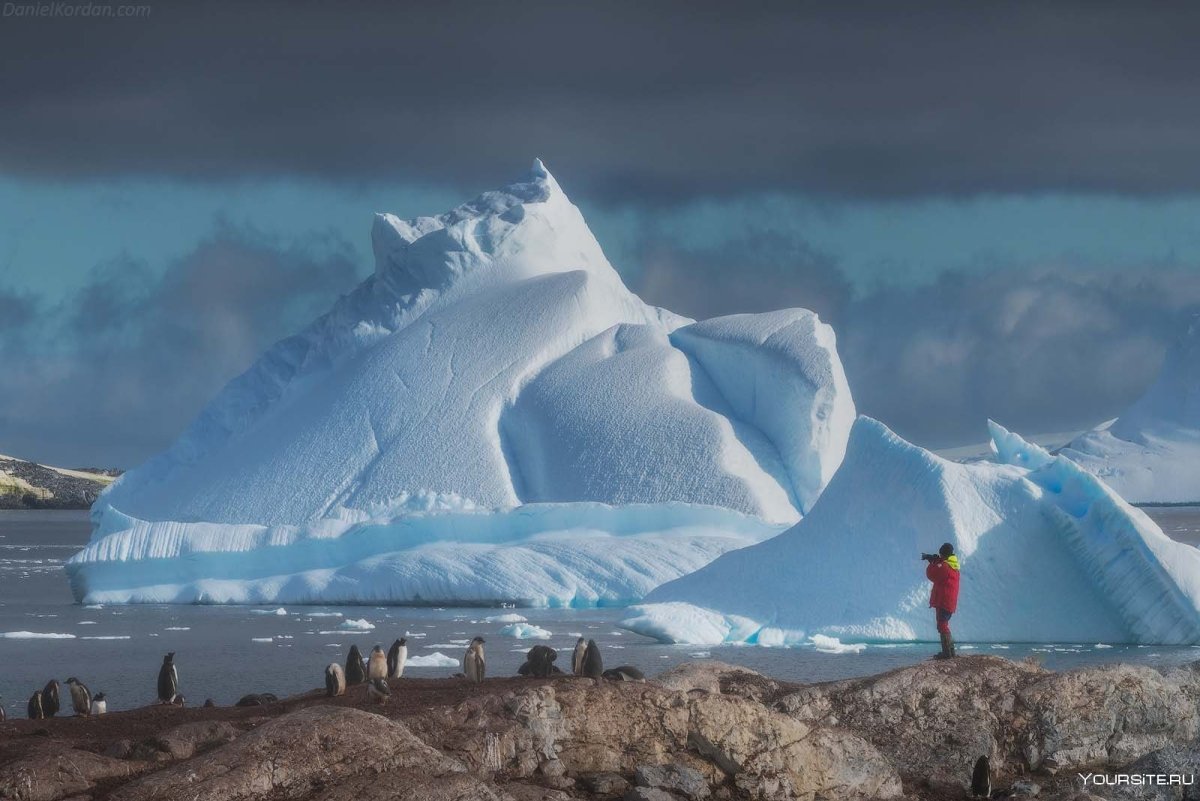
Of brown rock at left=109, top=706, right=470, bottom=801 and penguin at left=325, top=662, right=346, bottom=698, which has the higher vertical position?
penguin at left=325, top=662, right=346, bottom=698

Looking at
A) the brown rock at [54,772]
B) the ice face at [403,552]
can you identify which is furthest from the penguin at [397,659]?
the ice face at [403,552]

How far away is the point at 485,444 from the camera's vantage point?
83.8 ft

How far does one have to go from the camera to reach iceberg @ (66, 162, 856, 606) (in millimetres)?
21906

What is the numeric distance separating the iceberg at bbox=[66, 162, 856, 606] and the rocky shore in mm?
11247

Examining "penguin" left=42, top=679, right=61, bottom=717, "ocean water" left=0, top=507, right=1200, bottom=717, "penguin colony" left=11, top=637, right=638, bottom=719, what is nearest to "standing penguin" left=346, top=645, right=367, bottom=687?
"penguin colony" left=11, top=637, right=638, bottom=719

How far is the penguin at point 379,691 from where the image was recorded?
329 inches

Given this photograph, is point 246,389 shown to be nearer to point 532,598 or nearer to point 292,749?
point 532,598

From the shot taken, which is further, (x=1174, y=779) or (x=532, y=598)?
(x=532, y=598)

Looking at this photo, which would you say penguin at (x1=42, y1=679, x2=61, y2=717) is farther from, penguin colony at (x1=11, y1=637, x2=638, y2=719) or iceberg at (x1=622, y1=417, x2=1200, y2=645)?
iceberg at (x1=622, y1=417, x2=1200, y2=645)

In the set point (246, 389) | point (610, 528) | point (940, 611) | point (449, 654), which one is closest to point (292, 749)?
point (940, 611)

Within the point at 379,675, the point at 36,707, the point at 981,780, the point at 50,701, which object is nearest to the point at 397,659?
the point at 379,675

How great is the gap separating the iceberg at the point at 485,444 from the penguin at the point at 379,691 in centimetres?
1205

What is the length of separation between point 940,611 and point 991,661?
55 cm

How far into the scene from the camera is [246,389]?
95.9 feet
